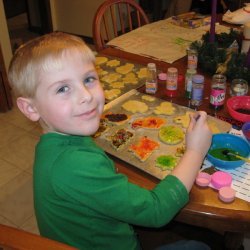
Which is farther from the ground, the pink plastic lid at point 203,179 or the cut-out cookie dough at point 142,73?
the cut-out cookie dough at point 142,73

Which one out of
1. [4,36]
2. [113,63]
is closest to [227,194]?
[113,63]

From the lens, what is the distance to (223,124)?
1.12 meters

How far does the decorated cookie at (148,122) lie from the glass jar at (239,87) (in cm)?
32

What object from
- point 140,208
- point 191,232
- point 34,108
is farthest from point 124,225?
point 34,108

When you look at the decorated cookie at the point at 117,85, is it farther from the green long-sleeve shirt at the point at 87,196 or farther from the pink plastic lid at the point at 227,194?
the pink plastic lid at the point at 227,194

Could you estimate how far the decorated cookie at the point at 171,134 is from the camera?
106cm

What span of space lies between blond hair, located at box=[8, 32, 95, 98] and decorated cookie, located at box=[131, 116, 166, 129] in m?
0.36

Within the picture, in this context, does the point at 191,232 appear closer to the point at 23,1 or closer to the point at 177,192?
the point at 177,192

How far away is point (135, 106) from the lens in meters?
1.26

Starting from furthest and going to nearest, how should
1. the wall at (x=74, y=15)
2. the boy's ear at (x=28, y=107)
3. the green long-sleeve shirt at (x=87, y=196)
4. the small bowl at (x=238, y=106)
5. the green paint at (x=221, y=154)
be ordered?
the wall at (x=74, y=15), the small bowl at (x=238, y=106), the green paint at (x=221, y=154), the boy's ear at (x=28, y=107), the green long-sleeve shirt at (x=87, y=196)

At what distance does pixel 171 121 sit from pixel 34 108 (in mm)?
506

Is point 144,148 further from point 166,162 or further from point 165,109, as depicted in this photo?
point 165,109

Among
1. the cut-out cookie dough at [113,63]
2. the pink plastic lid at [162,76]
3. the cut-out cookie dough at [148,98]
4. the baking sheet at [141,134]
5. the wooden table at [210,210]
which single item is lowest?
the wooden table at [210,210]

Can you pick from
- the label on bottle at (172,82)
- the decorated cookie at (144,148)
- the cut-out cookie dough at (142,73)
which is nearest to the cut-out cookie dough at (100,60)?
the cut-out cookie dough at (142,73)
